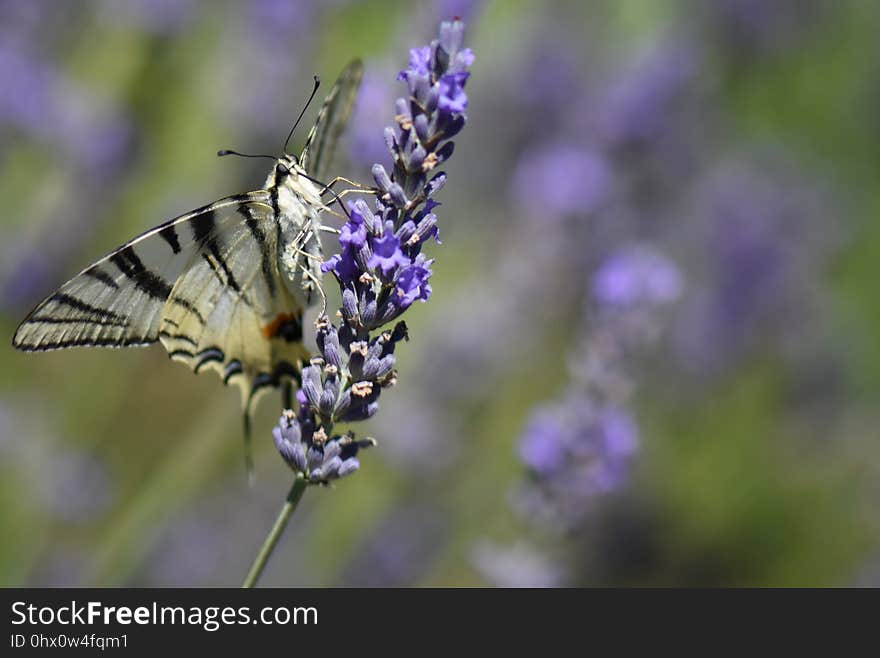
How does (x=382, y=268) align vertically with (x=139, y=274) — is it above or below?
below

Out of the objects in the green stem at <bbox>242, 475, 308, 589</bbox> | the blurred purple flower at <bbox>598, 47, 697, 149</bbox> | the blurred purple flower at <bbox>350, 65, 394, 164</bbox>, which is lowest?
the green stem at <bbox>242, 475, 308, 589</bbox>

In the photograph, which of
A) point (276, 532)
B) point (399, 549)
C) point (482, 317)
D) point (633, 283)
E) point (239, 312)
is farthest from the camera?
point (482, 317)

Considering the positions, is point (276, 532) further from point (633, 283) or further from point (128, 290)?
point (633, 283)

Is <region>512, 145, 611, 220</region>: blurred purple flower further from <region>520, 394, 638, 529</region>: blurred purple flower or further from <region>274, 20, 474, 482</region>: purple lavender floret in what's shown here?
<region>274, 20, 474, 482</region>: purple lavender floret

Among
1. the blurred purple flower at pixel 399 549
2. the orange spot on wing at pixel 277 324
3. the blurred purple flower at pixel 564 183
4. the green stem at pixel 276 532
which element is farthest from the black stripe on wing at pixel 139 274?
the blurred purple flower at pixel 564 183

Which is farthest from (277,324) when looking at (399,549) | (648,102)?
(648,102)

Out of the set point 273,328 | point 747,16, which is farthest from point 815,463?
point 273,328

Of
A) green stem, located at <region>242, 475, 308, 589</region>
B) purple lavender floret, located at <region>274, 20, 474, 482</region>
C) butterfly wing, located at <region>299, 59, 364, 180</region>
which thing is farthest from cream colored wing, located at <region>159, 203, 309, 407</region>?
green stem, located at <region>242, 475, 308, 589</region>
